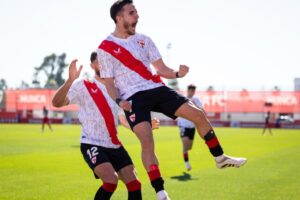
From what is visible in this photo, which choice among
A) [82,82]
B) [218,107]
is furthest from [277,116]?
[82,82]

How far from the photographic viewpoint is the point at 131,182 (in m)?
7.84

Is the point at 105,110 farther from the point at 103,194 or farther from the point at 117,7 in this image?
the point at 117,7

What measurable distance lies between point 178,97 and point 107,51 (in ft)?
3.86

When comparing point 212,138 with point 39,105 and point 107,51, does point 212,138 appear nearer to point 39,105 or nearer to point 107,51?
point 107,51

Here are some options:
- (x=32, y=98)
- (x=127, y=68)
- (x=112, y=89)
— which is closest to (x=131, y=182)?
(x=112, y=89)

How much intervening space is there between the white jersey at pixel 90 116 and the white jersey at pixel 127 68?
556 mm

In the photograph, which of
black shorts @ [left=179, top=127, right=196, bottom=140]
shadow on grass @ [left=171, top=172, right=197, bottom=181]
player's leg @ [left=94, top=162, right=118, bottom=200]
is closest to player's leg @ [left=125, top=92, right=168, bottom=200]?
player's leg @ [left=94, top=162, right=118, bottom=200]

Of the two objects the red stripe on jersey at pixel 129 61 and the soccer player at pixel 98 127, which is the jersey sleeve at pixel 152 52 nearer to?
the red stripe on jersey at pixel 129 61

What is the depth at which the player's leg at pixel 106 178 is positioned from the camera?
759cm

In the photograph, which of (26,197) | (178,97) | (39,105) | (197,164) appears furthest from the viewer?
(39,105)

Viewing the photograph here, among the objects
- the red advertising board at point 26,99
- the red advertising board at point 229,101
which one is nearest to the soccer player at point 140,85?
the red advertising board at point 229,101

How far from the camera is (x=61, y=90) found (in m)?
7.94

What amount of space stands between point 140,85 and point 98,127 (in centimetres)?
98

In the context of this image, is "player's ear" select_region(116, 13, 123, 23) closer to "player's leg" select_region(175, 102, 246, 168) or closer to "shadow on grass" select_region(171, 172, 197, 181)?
"player's leg" select_region(175, 102, 246, 168)
